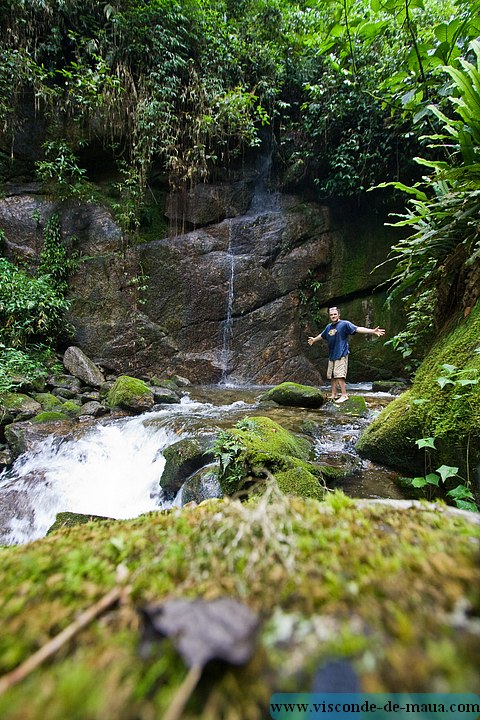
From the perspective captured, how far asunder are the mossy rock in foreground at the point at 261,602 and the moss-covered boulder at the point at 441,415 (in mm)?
1672

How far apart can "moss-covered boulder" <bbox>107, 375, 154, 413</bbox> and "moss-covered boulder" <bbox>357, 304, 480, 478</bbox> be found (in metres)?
4.59

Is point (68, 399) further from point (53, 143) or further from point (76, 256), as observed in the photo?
point (53, 143)

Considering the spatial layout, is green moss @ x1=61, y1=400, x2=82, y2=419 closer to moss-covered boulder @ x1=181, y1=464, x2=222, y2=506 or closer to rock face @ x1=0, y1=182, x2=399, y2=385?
rock face @ x1=0, y1=182, x2=399, y2=385

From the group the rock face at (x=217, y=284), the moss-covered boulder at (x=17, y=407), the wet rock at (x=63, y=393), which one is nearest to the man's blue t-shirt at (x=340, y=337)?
the rock face at (x=217, y=284)

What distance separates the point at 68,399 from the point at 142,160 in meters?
7.55

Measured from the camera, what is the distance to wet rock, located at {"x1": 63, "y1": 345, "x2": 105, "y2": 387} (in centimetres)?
795

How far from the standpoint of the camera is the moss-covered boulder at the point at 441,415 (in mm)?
2217

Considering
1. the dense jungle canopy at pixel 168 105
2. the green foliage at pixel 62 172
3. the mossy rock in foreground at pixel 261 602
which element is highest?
the dense jungle canopy at pixel 168 105

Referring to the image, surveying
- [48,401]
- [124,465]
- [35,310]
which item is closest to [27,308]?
[35,310]

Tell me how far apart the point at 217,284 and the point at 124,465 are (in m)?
7.15

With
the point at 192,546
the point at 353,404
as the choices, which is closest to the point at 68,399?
the point at 353,404

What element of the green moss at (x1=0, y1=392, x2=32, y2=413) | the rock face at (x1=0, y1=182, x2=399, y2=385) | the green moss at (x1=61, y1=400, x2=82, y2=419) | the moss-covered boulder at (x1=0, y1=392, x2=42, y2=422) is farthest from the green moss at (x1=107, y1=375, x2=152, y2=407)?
the rock face at (x1=0, y1=182, x2=399, y2=385)

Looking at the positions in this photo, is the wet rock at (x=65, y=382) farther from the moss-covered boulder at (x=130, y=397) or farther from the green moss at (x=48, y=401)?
the moss-covered boulder at (x=130, y=397)

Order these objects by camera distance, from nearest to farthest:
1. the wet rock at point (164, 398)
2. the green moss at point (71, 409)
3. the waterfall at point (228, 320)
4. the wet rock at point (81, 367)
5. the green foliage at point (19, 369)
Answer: the green foliage at point (19, 369), the green moss at point (71, 409), the wet rock at point (164, 398), the wet rock at point (81, 367), the waterfall at point (228, 320)
